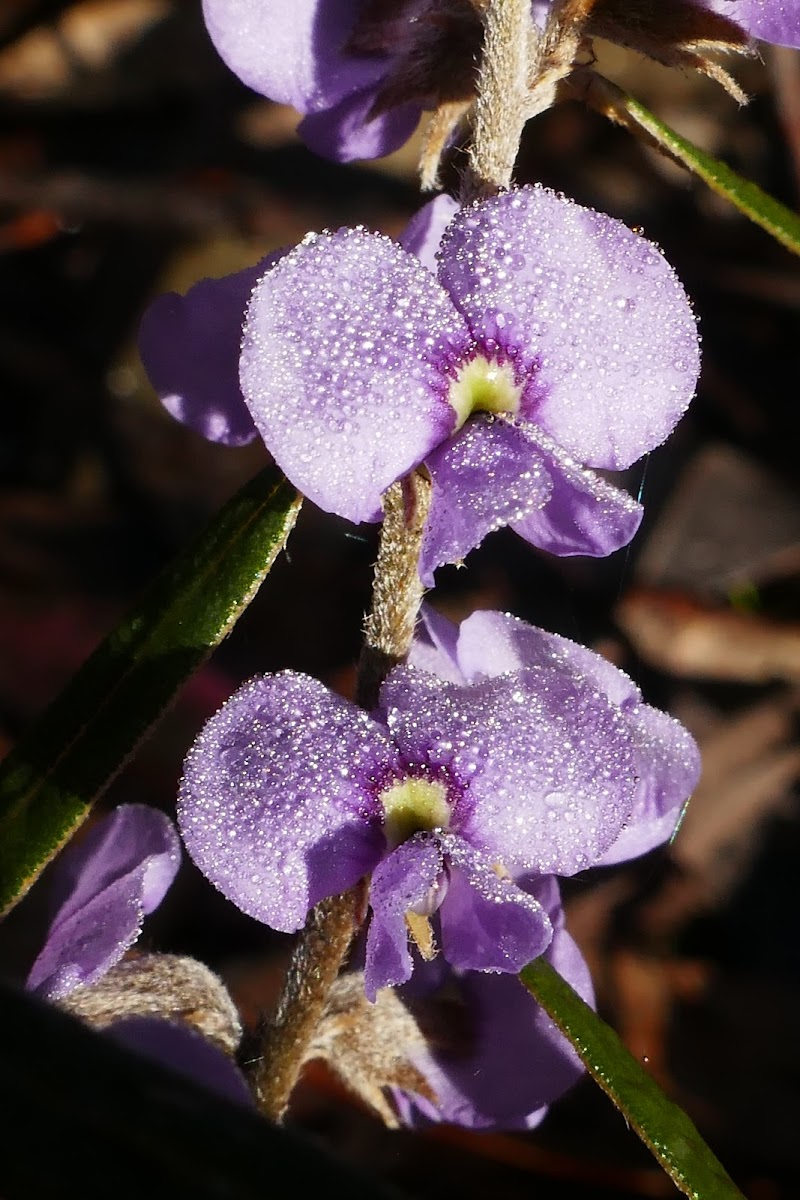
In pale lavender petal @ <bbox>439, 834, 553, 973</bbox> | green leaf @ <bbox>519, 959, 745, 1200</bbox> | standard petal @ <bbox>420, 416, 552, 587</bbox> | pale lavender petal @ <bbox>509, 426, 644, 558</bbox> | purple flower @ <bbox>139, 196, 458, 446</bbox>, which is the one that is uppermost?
purple flower @ <bbox>139, 196, 458, 446</bbox>

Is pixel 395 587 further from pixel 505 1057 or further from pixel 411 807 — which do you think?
pixel 505 1057

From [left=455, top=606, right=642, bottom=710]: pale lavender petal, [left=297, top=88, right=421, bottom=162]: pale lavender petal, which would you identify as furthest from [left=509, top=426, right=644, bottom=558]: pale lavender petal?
[left=297, top=88, right=421, bottom=162]: pale lavender petal

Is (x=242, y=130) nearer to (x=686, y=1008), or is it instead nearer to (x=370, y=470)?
(x=686, y=1008)

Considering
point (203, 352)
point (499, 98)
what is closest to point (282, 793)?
point (203, 352)

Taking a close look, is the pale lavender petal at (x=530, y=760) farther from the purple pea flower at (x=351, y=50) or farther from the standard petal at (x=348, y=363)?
the purple pea flower at (x=351, y=50)

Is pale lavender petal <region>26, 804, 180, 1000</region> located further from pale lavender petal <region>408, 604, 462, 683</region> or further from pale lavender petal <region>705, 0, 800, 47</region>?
pale lavender petal <region>705, 0, 800, 47</region>
